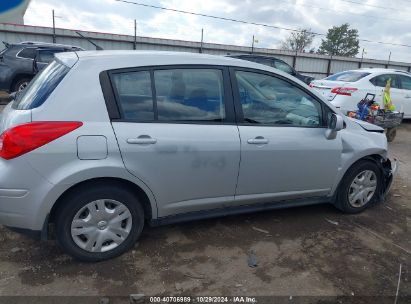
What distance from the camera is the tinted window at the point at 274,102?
134 inches

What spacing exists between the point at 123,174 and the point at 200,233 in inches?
45.3

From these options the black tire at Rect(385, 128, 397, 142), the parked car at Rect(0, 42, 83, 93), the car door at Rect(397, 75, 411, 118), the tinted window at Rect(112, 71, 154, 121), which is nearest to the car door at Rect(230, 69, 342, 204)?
the tinted window at Rect(112, 71, 154, 121)

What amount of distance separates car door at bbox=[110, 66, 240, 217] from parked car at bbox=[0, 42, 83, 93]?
27.6ft

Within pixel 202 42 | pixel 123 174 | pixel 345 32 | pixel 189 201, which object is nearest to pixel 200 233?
pixel 189 201

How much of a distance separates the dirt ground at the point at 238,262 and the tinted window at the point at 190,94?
120 centimetres

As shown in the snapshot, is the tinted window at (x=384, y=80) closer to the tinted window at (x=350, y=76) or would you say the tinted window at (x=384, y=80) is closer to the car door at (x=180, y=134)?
the tinted window at (x=350, y=76)

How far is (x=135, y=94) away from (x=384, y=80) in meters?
8.58

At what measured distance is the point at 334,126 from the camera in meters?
3.64

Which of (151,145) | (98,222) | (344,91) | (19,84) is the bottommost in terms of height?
(98,222)

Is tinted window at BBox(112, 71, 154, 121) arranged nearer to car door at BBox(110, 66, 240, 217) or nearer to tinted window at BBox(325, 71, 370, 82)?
car door at BBox(110, 66, 240, 217)

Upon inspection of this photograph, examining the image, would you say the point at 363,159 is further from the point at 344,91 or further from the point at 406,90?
the point at 406,90

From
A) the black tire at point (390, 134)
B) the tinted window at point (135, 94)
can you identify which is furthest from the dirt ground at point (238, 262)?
the black tire at point (390, 134)

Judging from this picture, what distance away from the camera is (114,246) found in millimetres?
3080

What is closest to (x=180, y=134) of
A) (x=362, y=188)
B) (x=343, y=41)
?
(x=362, y=188)
